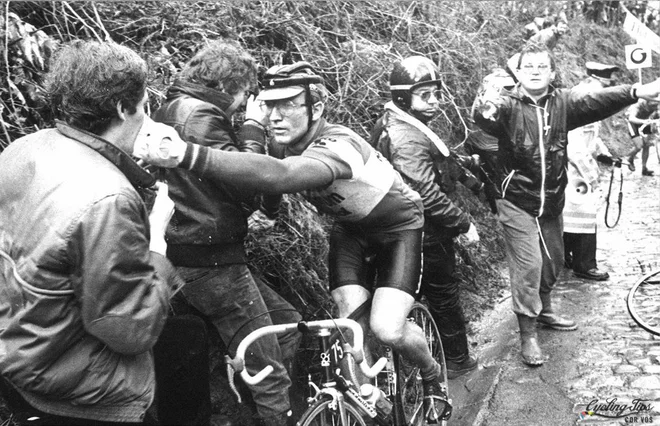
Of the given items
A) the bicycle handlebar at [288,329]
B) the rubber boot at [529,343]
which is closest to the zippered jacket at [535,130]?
the rubber boot at [529,343]

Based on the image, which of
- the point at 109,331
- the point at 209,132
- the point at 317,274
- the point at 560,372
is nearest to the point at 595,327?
the point at 560,372

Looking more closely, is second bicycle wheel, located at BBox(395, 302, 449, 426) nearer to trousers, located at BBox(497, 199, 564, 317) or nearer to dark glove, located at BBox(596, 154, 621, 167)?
A: trousers, located at BBox(497, 199, 564, 317)

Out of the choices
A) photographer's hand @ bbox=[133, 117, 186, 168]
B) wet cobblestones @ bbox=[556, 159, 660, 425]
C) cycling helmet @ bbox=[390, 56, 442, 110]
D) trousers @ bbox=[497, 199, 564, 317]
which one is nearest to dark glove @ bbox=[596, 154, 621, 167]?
wet cobblestones @ bbox=[556, 159, 660, 425]

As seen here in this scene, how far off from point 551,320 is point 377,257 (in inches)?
109

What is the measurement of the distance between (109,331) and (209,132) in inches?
52.6

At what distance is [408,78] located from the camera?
4.87 metres

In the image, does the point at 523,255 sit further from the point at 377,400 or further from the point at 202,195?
the point at 202,195

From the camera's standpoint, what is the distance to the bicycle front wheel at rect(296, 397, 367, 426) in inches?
121

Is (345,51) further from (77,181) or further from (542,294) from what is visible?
(77,181)

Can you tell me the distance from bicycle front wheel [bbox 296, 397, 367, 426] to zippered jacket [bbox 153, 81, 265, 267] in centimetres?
92

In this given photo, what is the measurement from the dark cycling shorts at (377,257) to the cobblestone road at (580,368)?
141 cm

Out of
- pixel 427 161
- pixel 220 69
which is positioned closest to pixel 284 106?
pixel 220 69

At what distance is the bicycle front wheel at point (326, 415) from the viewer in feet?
10.1

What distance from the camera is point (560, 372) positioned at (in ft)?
17.5
